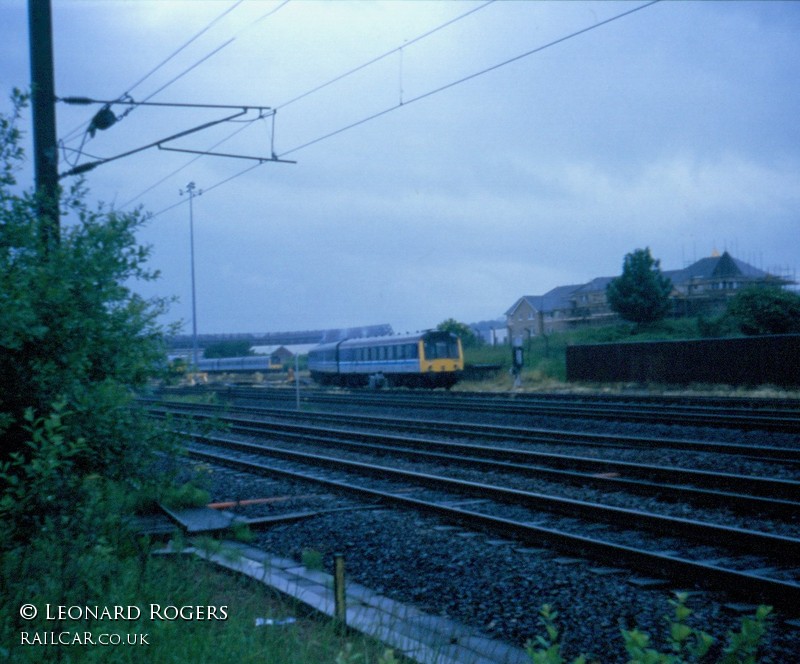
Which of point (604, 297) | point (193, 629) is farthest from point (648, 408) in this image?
point (604, 297)

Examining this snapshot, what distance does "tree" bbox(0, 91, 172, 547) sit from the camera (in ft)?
17.4

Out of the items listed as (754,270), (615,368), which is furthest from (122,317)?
(754,270)

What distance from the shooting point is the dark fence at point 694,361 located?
980 inches

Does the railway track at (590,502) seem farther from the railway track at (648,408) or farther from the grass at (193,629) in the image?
the railway track at (648,408)

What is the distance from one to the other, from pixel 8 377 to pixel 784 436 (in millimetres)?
13278

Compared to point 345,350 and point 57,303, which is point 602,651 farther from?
A: point 345,350

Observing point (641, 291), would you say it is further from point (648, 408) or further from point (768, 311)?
point (648, 408)

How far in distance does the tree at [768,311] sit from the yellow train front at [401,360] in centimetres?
1278

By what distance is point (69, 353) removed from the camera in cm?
604

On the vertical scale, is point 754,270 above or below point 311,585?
above

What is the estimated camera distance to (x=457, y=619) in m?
5.50

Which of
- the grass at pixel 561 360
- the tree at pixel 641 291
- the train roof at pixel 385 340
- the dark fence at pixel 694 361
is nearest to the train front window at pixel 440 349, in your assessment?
the train roof at pixel 385 340

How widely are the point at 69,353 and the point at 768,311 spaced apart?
1280 inches

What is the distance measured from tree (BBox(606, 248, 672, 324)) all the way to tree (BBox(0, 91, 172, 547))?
47.1 metres
